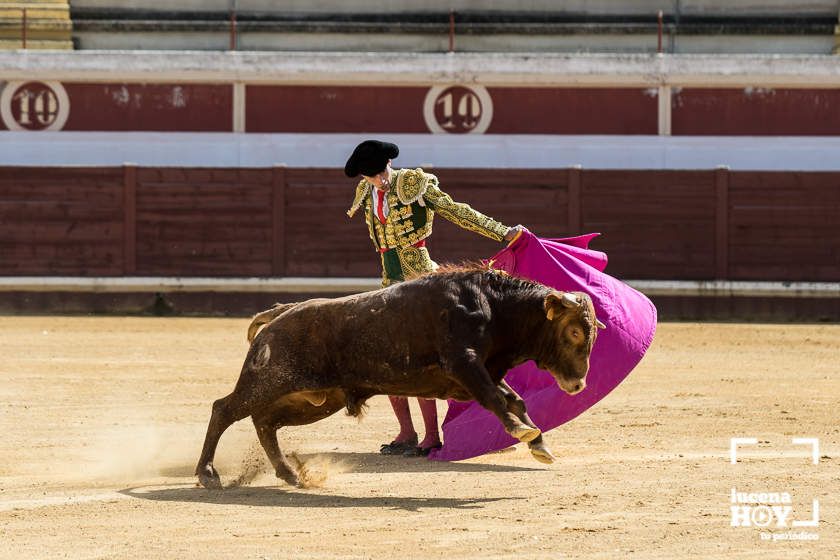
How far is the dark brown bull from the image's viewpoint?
16.5 feet

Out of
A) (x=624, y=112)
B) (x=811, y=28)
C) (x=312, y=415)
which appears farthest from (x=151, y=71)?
(x=312, y=415)

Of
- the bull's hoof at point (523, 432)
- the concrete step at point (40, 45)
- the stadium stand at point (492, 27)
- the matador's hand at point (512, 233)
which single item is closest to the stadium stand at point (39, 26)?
the concrete step at point (40, 45)

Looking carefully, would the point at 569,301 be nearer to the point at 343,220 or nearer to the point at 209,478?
the point at 209,478

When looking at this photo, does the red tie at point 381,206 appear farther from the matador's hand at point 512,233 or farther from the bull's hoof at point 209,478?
the bull's hoof at point 209,478

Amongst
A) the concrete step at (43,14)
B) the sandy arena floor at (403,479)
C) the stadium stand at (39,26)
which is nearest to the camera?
the sandy arena floor at (403,479)

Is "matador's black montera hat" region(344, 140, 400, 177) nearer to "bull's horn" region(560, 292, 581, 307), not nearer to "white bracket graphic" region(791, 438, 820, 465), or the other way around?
"bull's horn" region(560, 292, 581, 307)

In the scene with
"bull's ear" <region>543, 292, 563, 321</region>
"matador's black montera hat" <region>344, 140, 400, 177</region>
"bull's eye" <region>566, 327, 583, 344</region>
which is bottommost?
"bull's eye" <region>566, 327, 583, 344</region>

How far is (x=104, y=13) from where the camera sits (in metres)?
16.3

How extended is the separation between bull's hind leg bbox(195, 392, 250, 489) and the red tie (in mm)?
1139

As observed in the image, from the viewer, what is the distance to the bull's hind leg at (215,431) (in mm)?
5113

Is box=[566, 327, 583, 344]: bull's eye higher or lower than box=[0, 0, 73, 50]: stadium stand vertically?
lower

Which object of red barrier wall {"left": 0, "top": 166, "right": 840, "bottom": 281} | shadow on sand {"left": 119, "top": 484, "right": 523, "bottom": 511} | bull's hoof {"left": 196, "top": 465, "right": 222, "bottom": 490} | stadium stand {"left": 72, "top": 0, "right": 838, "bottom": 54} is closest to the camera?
shadow on sand {"left": 119, "top": 484, "right": 523, "bottom": 511}

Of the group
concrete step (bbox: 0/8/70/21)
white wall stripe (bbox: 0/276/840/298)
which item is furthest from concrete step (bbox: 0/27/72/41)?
white wall stripe (bbox: 0/276/840/298)

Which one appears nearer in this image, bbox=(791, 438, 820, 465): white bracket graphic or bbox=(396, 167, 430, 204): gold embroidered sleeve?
bbox=(791, 438, 820, 465): white bracket graphic
